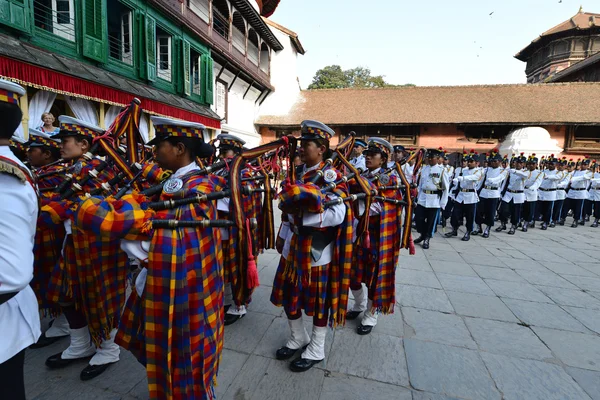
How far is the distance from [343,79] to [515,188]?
33.2m

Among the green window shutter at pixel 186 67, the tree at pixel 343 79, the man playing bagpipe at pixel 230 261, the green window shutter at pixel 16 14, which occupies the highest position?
the tree at pixel 343 79

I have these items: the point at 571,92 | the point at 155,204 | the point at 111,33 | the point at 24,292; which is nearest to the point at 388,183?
the point at 155,204

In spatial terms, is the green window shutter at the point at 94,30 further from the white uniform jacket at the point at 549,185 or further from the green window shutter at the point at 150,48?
the white uniform jacket at the point at 549,185

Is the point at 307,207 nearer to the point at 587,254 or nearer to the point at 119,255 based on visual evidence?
the point at 119,255

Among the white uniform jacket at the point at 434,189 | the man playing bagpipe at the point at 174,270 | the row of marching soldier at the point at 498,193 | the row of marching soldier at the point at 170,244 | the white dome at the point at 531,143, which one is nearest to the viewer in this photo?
the row of marching soldier at the point at 170,244

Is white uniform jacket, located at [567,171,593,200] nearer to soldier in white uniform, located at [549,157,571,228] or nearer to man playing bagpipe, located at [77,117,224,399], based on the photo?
soldier in white uniform, located at [549,157,571,228]

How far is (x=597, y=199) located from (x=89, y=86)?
1697cm

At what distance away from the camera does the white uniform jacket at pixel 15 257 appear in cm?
118

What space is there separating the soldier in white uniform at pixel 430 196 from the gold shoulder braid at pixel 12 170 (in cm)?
673

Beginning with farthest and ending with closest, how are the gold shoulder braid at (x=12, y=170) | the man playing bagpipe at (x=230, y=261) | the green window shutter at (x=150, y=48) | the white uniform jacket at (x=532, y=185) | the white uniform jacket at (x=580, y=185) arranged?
the green window shutter at (x=150, y=48) → the white uniform jacket at (x=580, y=185) → the white uniform jacket at (x=532, y=185) → the man playing bagpipe at (x=230, y=261) → the gold shoulder braid at (x=12, y=170)

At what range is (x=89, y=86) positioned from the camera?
8289mm

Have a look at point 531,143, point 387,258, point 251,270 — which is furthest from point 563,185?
point 251,270

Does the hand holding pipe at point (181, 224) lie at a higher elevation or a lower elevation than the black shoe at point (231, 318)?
higher

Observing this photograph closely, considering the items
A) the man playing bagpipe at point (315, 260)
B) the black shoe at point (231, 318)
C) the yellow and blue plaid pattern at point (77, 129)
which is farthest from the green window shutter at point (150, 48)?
the man playing bagpipe at point (315, 260)
